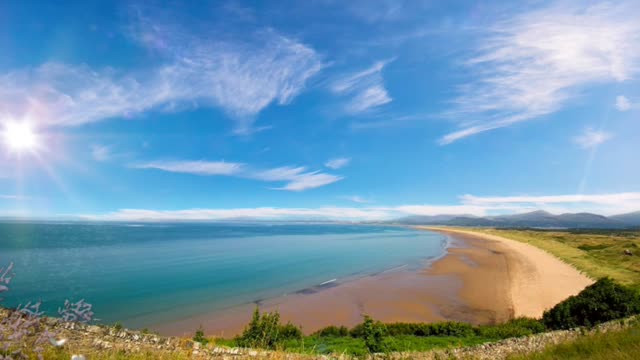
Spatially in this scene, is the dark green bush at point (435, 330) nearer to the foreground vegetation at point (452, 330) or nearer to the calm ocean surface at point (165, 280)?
the foreground vegetation at point (452, 330)

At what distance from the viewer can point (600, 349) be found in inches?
286

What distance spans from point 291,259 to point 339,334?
35.4 m

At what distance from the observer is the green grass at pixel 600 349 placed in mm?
6172

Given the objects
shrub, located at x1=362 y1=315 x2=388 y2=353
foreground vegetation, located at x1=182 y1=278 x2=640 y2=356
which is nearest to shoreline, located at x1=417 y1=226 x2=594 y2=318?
foreground vegetation, located at x1=182 y1=278 x2=640 y2=356

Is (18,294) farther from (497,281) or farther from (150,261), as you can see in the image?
(497,281)

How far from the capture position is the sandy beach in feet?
69.7

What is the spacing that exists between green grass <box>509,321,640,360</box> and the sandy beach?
14.3m

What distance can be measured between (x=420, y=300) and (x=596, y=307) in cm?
1400

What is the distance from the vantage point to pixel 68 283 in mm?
30141

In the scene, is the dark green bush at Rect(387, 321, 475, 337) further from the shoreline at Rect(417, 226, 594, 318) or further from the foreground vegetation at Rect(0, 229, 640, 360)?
the shoreline at Rect(417, 226, 594, 318)

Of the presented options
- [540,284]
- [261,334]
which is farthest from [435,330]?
[540,284]

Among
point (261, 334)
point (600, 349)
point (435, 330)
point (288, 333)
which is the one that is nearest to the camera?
point (600, 349)

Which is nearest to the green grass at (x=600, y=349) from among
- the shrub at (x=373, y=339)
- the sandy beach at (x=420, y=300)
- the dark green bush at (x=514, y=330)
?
the shrub at (x=373, y=339)

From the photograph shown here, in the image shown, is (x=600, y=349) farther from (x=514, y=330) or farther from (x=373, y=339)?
(x=514, y=330)
